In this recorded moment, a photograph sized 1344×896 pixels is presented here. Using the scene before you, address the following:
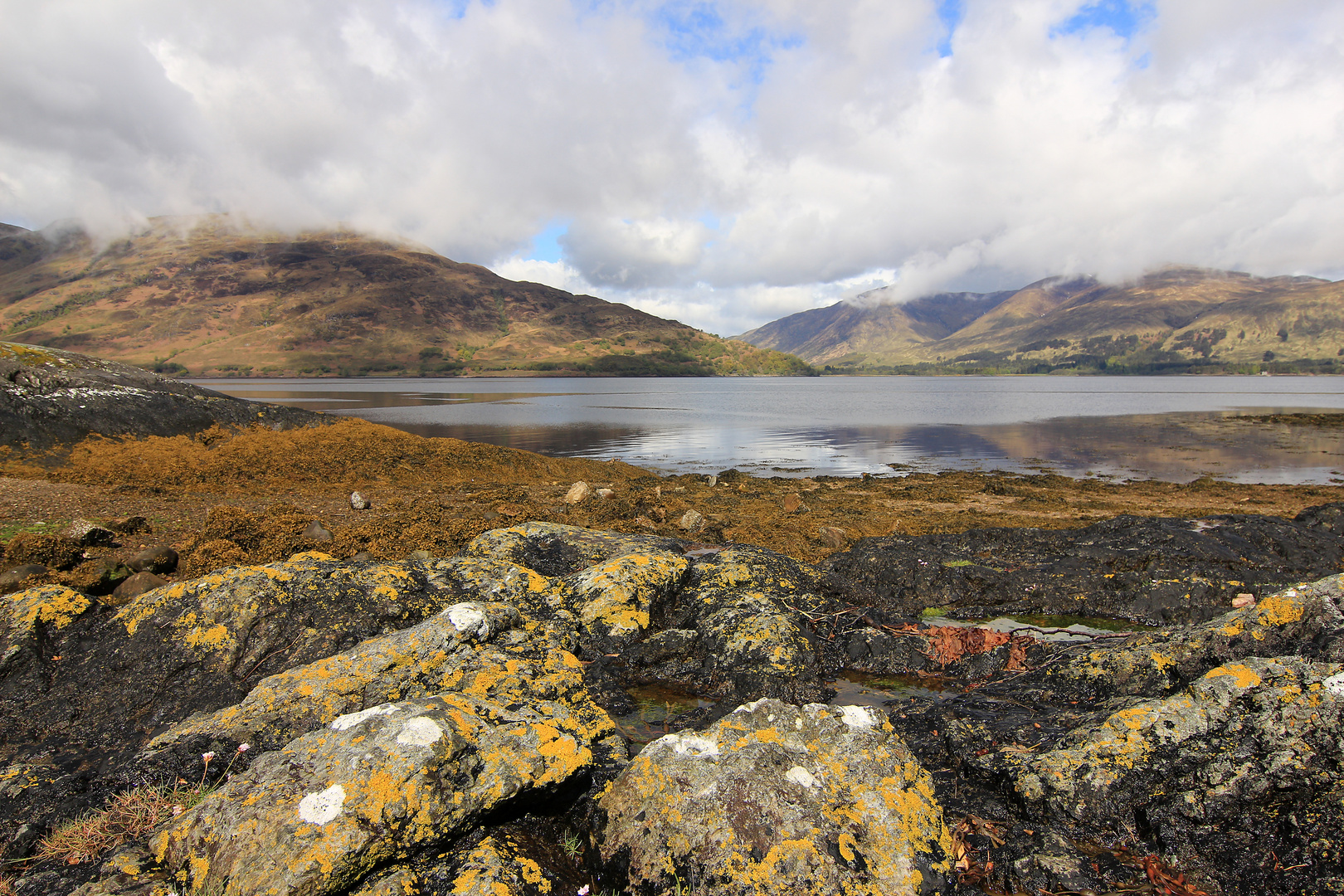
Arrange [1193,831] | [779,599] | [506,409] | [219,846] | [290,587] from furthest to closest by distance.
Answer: [506,409]
[779,599]
[290,587]
[1193,831]
[219,846]

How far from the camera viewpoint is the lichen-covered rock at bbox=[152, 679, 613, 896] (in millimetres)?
3123

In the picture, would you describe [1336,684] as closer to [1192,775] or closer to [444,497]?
[1192,775]

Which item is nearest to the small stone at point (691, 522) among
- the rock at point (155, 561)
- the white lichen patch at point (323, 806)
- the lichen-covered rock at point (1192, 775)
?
the lichen-covered rock at point (1192, 775)

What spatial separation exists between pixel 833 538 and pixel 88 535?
13.7 metres

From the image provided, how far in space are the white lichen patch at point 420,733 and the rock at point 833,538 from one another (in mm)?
10907

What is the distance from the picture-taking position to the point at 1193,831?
13.2 feet

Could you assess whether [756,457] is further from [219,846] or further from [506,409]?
[506,409]

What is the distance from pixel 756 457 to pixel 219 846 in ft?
110

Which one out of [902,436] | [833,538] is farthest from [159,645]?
[902,436]

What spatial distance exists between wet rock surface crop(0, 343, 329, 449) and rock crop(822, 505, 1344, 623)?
789 inches

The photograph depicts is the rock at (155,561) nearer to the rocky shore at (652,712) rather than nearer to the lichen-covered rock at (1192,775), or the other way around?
the rocky shore at (652,712)

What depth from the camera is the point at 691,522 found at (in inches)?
580

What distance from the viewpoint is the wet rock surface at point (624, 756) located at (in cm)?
345

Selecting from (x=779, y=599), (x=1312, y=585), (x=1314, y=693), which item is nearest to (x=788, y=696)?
(x=779, y=599)
